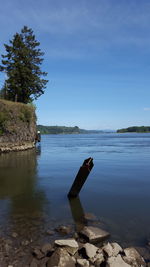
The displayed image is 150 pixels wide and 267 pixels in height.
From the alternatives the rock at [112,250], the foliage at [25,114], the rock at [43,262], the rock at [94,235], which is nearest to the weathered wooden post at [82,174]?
the rock at [94,235]

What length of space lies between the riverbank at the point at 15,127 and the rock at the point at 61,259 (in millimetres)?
31207

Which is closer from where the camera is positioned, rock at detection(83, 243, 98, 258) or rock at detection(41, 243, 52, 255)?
rock at detection(83, 243, 98, 258)

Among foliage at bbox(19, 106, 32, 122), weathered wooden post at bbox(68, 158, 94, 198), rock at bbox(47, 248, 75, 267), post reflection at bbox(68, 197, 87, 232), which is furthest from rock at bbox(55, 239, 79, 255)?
foliage at bbox(19, 106, 32, 122)

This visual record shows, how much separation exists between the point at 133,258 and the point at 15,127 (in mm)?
35852

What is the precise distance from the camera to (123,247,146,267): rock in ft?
17.3

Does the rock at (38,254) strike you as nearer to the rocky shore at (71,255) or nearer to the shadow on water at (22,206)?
the rocky shore at (71,255)

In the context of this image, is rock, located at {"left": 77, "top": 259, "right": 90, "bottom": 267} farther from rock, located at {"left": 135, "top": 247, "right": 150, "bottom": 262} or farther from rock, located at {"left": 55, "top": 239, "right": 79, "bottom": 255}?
rock, located at {"left": 135, "top": 247, "right": 150, "bottom": 262}

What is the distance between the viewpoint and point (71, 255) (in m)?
5.50

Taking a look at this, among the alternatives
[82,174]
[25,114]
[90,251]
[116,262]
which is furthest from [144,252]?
[25,114]

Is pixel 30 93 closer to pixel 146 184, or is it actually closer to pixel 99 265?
pixel 146 184

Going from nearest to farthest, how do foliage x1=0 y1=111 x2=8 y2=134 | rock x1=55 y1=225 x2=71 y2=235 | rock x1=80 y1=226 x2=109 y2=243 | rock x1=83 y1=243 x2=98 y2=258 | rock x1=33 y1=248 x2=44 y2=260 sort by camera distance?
1. rock x1=83 y1=243 x2=98 y2=258
2. rock x1=33 y1=248 x2=44 y2=260
3. rock x1=80 y1=226 x2=109 y2=243
4. rock x1=55 y1=225 x2=71 y2=235
5. foliage x1=0 y1=111 x2=8 y2=134

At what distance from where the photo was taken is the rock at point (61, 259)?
505 centimetres

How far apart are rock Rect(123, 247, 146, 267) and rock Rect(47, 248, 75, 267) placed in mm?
1385

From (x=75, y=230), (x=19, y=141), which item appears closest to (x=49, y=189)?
(x=75, y=230)
